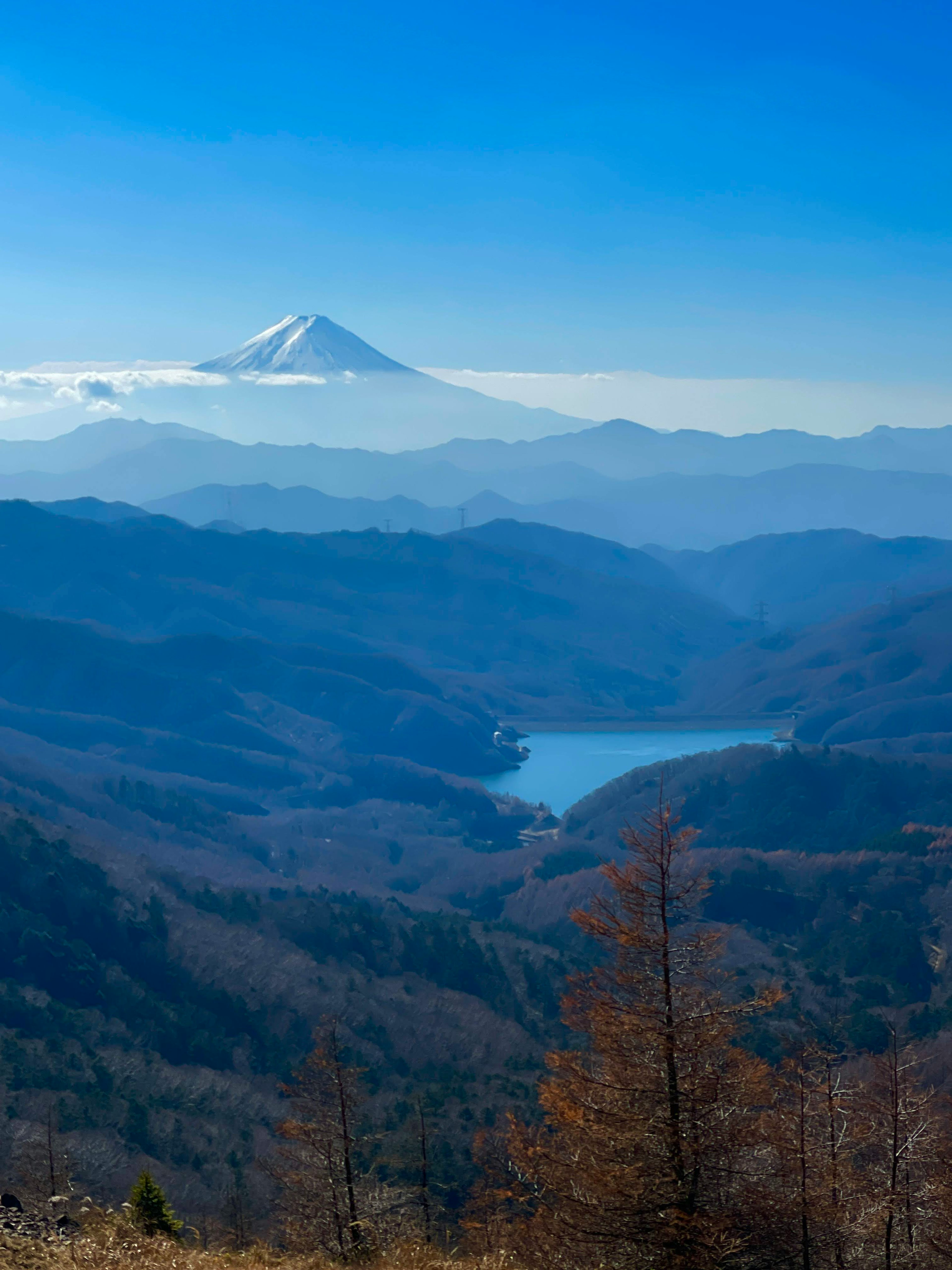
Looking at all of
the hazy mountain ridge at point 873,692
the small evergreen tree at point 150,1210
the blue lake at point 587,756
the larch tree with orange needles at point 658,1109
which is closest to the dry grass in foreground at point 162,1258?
the larch tree with orange needles at point 658,1109

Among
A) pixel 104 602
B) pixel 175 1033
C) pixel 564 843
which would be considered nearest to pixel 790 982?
pixel 175 1033

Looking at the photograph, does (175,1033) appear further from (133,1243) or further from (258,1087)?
(133,1243)

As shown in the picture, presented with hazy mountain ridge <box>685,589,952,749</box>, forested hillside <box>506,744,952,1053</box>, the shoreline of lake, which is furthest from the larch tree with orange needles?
the shoreline of lake

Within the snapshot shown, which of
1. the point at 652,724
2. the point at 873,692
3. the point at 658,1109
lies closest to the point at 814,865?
the point at 658,1109

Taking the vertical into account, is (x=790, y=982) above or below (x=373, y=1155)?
below

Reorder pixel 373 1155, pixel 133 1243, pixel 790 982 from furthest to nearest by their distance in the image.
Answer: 1. pixel 790 982
2. pixel 373 1155
3. pixel 133 1243

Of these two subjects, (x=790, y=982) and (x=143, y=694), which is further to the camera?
(x=143, y=694)

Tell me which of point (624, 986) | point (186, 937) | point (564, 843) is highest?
point (624, 986)

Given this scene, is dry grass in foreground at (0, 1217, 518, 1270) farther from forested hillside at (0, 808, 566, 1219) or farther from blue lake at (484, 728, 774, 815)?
blue lake at (484, 728, 774, 815)
